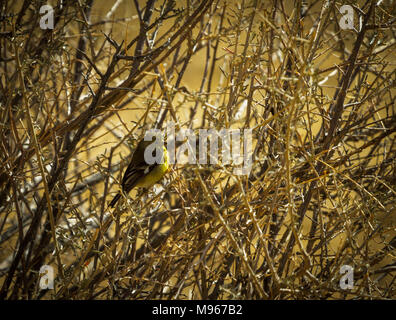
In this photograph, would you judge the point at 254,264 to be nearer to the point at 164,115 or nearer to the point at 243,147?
the point at 243,147

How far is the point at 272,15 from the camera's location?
1.99m

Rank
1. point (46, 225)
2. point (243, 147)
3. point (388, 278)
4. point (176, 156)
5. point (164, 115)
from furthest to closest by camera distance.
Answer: point (388, 278)
point (164, 115)
point (46, 225)
point (176, 156)
point (243, 147)

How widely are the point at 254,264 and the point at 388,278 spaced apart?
1586 mm

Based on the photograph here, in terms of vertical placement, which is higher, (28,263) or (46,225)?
(46,225)

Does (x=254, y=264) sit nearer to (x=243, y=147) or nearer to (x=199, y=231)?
(x=199, y=231)
